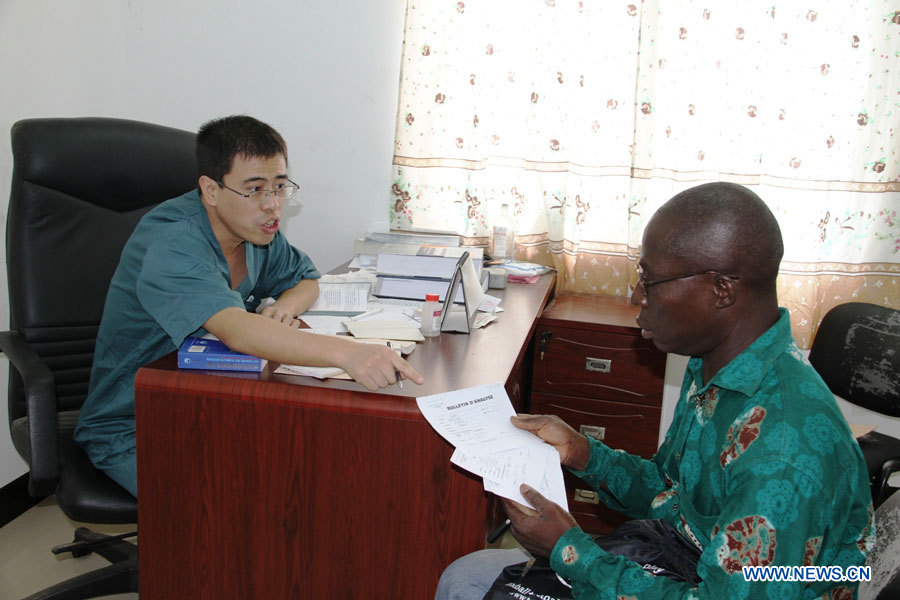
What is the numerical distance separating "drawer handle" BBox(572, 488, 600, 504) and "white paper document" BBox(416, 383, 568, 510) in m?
1.17

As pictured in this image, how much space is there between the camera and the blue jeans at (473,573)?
112cm

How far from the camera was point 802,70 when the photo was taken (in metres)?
2.36

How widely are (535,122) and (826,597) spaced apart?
196 centimetres

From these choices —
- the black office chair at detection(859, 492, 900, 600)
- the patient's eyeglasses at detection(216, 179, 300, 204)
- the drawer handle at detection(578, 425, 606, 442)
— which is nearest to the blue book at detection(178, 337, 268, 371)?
the patient's eyeglasses at detection(216, 179, 300, 204)

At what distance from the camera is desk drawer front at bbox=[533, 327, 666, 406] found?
2.24 metres

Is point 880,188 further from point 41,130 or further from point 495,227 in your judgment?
point 41,130

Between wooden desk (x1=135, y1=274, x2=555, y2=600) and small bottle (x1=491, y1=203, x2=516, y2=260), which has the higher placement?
small bottle (x1=491, y1=203, x2=516, y2=260)

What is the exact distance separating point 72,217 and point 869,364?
2156mm

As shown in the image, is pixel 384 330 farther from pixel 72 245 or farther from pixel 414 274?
pixel 72 245

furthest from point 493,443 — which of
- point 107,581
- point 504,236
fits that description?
point 504,236

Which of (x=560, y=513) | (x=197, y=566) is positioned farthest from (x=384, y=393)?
(x=197, y=566)

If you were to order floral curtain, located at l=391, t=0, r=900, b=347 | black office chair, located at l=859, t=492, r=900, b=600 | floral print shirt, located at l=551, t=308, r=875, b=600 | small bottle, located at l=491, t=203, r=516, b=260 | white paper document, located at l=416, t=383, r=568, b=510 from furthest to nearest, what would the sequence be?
small bottle, located at l=491, t=203, r=516, b=260
floral curtain, located at l=391, t=0, r=900, b=347
white paper document, located at l=416, t=383, r=568, b=510
black office chair, located at l=859, t=492, r=900, b=600
floral print shirt, located at l=551, t=308, r=875, b=600

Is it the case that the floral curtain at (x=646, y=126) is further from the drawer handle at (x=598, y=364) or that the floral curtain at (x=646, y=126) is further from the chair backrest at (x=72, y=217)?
the chair backrest at (x=72, y=217)

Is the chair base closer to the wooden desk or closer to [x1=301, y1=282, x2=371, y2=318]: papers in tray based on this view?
the wooden desk
